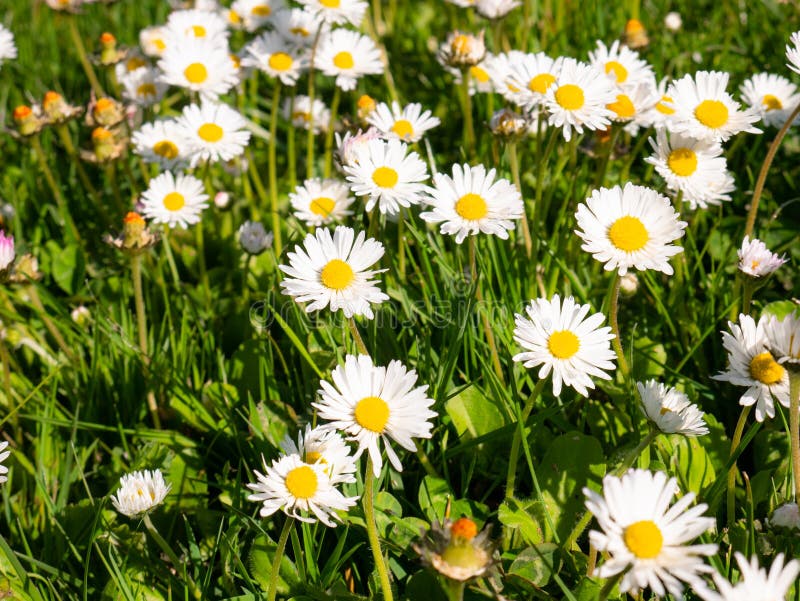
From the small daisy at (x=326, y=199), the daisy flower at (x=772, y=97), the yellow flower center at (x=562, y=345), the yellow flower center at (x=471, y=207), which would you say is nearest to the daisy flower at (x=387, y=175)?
the yellow flower center at (x=471, y=207)

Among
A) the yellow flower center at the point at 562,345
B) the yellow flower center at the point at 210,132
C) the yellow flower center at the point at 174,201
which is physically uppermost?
the yellow flower center at the point at 210,132

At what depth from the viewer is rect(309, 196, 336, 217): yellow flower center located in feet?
8.17

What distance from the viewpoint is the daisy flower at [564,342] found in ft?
5.59

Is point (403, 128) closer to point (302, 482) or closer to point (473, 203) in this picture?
point (473, 203)

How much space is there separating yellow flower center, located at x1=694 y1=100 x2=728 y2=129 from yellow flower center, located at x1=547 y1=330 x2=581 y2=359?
2.69 ft

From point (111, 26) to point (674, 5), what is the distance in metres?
2.76

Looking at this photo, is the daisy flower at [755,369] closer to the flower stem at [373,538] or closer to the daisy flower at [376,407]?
the daisy flower at [376,407]

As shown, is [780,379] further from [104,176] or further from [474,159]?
[104,176]

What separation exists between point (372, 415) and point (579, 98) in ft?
3.67

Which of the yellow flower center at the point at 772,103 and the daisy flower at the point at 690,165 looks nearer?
the daisy flower at the point at 690,165

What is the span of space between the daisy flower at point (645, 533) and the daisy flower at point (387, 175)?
100cm

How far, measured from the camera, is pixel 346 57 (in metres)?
3.07

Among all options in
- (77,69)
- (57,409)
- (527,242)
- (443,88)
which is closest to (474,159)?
(527,242)

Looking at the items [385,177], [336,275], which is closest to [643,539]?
[336,275]
